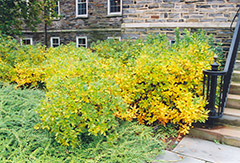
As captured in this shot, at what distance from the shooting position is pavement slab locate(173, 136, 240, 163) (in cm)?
307

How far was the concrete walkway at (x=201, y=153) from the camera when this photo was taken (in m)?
3.03

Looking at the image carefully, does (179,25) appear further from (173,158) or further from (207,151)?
(173,158)

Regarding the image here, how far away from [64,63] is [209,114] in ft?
9.05

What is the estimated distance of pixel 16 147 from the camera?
2.87m

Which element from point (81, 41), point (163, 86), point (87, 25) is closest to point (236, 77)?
point (163, 86)

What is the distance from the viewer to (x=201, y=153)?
10.6 ft

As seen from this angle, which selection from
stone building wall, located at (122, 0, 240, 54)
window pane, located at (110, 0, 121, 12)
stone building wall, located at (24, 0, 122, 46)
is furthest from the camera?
stone building wall, located at (24, 0, 122, 46)

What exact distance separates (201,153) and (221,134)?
0.60m

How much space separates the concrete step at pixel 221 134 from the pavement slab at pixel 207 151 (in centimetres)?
9

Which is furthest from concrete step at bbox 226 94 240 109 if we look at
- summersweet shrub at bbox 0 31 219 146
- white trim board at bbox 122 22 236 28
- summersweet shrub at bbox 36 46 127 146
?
white trim board at bbox 122 22 236 28

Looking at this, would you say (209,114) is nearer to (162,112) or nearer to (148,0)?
(162,112)

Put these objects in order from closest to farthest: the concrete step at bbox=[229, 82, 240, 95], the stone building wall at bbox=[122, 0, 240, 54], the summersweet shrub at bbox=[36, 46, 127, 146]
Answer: the summersweet shrub at bbox=[36, 46, 127, 146] → the concrete step at bbox=[229, 82, 240, 95] → the stone building wall at bbox=[122, 0, 240, 54]

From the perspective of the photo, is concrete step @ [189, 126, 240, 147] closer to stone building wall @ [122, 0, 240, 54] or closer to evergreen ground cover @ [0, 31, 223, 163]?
evergreen ground cover @ [0, 31, 223, 163]

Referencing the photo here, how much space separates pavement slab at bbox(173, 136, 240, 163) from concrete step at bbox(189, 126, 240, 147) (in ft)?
0.29
